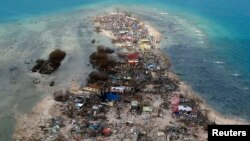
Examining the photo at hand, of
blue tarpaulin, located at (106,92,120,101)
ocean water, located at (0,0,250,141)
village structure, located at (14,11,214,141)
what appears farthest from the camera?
ocean water, located at (0,0,250,141)

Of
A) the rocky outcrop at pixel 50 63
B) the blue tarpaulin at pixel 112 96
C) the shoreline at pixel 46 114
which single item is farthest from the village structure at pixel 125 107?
the rocky outcrop at pixel 50 63

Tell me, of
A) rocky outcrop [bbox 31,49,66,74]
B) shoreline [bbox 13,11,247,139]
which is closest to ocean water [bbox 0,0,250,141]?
rocky outcrop [bbox 31,49,66,74]

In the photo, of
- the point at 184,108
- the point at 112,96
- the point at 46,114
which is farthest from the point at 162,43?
the point at 46,114

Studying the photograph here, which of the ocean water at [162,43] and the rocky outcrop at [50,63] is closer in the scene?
the ocean water at [162,43]

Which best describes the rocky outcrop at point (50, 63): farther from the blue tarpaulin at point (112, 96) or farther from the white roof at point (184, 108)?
the white roof at point (184, 108)

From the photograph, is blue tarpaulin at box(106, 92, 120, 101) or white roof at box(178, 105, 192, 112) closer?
white roof at box(178, 105, 192, 112)

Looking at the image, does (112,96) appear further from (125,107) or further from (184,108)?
(184,108)

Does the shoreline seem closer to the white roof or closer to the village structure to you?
the village structure
